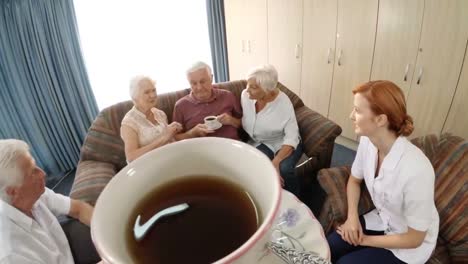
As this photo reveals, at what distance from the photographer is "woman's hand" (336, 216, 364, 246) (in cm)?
115

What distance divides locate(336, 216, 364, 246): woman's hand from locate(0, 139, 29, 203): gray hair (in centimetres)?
131

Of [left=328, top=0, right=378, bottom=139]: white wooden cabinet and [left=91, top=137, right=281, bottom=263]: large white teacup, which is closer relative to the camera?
[left=91, top=137, right=281, bottom=263]: large white teacup

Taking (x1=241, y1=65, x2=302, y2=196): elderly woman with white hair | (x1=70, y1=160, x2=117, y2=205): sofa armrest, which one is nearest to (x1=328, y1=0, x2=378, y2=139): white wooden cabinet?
(x1=241, y1=65, x2=302, y2=196): elderly woman with white hair

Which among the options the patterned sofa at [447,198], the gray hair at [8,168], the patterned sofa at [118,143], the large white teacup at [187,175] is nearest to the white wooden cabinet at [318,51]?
the patterned sofa at [118,143]

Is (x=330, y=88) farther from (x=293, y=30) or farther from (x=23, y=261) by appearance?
(x=23, y=261)

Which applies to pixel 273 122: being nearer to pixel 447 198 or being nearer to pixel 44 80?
pixel 447 198

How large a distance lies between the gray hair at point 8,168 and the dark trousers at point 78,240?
0.99 feet

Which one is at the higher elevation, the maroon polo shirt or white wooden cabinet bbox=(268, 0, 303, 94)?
white wooden cabinet bbox=(268, 0, 303, 94)

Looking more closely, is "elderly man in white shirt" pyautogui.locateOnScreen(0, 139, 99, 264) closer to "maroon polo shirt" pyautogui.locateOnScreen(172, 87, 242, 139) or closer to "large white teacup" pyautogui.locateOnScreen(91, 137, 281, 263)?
"large white teacup" pyautogui.locateOnScreen(91, 137, 281, 263)

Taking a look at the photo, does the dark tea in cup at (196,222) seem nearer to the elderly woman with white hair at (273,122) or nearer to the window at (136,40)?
the elderly woman with white hair at (273,122)

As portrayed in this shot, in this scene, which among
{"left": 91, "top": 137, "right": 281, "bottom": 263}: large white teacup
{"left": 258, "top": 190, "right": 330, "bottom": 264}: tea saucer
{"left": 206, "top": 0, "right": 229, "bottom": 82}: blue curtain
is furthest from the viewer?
{"left": 206, "top": 0, "right": 229, "bottom": 82}: blue curtain

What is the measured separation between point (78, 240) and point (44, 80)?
6.73 ft

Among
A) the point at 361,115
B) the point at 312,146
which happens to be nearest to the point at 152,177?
the point at 361,115

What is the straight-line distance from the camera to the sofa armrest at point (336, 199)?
4.30 feet
